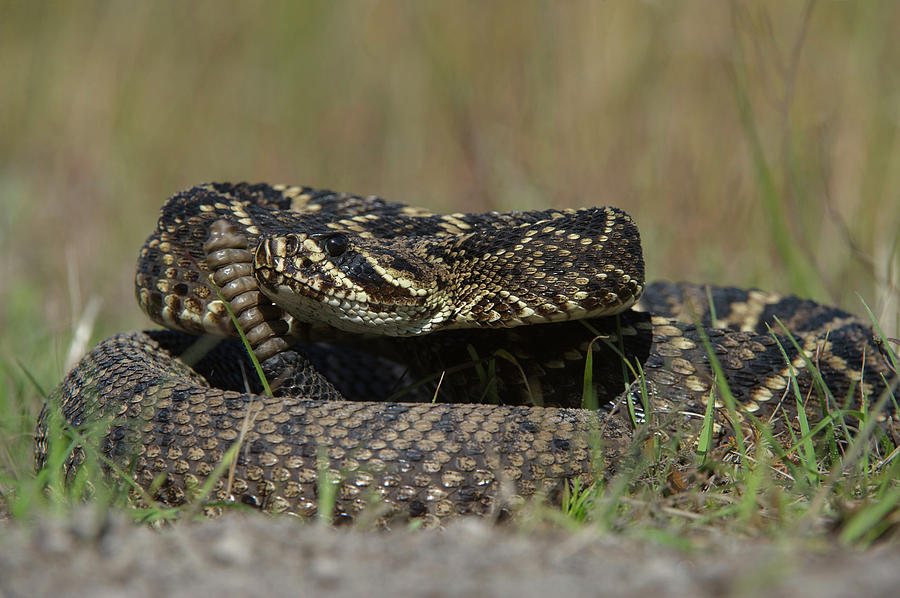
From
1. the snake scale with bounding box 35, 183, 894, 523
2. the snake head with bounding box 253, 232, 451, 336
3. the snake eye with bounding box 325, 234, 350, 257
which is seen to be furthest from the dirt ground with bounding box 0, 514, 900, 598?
the snake eye with bounding box 325, 234, 350, 257

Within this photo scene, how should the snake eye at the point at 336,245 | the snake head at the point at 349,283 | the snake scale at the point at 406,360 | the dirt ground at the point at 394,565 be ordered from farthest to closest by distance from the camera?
1. the snake eye at the point at 336,245
2. the snake head at the point at 349,283
3. the snake scale at the point at 406,360
4. the dirt ground at the point at 394,565

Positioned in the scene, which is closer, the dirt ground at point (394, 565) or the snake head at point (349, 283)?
the dirt ground at point (394, 565)

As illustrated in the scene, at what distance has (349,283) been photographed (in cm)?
392

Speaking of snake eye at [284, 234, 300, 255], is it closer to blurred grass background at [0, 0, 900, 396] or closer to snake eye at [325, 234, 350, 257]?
snake eye at [325, 234, 350, 257]

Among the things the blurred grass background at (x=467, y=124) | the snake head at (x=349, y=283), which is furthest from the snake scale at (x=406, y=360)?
the blurred grass background at (x=467, y=124)

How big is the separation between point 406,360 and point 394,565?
2570mm

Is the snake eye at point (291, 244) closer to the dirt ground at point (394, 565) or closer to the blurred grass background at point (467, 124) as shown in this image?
the dirt ground at point (394, 565)

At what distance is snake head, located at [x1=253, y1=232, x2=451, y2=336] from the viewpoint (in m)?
3.87

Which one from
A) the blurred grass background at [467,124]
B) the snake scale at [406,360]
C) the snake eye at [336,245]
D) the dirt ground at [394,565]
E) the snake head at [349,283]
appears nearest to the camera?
the dirt ground at [394,565]

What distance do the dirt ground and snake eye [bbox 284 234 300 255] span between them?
5.68ft

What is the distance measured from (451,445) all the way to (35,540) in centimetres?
155

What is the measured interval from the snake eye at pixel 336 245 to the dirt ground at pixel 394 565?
5.94ft

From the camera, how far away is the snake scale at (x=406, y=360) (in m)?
3.30

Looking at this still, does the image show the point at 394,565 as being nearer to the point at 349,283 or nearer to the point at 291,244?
the point at 349,283
